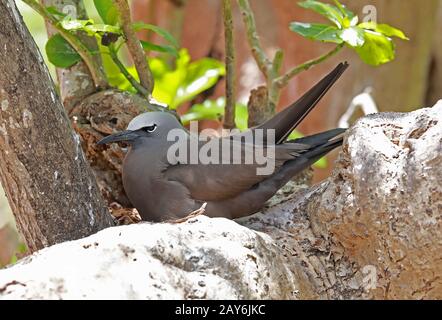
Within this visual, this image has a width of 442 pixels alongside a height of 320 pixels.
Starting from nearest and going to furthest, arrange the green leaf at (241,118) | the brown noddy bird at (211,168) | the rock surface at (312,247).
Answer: the rock surface at (312,247) → the brown noddy bird at (211,168) → the green leaf at (241,118)

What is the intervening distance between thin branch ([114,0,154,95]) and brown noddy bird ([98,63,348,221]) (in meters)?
0.24

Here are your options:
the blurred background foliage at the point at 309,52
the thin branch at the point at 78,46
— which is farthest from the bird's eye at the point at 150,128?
the blurred background foliage at the point at 309,52

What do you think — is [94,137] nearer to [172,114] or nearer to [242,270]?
[172,114]

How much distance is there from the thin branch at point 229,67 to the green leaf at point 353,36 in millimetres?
702

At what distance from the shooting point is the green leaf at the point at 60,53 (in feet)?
12.0

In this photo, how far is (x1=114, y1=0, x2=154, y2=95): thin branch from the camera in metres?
3.62

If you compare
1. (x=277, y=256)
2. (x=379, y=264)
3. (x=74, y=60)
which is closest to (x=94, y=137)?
(x=74, y=60)

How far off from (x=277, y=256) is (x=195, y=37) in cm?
551

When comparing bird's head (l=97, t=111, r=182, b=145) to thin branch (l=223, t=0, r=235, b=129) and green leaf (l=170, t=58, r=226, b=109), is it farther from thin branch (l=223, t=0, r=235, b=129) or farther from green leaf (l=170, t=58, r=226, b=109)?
green leaf (l=170, t=58, r=226, b=109)

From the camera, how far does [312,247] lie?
3.14 meters

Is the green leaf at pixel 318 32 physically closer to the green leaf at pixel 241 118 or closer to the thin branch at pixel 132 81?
the thin branch at pixel 132 81

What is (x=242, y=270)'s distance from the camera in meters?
2.63

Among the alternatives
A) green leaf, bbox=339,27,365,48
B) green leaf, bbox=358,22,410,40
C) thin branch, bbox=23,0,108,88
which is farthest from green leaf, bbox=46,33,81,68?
green leaf, bbox=358,22,410,40
